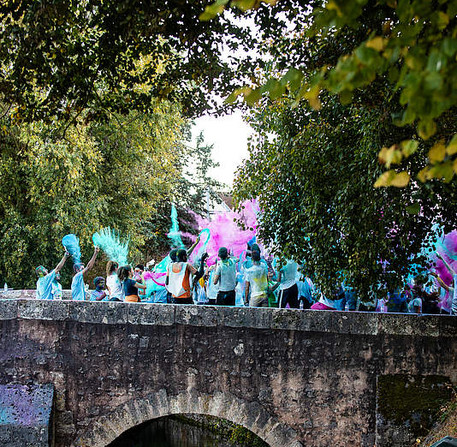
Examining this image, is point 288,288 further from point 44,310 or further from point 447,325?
point 44,310

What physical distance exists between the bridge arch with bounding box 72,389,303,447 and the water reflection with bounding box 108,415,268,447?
2.73 m

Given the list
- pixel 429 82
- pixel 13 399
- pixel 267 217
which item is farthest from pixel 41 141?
pixel 429 82

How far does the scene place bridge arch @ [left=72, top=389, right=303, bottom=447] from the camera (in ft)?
25.3

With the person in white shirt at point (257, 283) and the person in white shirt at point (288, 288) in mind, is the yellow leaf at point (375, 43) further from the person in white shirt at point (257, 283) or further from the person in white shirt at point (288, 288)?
the person in white shirt at point (288, 288)

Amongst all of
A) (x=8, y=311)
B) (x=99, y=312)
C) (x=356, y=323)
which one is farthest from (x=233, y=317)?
(x=8, y=311)

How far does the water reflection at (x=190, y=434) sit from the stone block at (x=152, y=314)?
3817 mm

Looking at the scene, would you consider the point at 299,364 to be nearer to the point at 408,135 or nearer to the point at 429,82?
the point at 408,135

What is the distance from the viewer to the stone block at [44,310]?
323 inches

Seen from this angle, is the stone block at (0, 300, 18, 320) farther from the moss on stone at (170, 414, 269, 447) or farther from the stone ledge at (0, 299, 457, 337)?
the moss on stone at (170, 414, 269, 447)

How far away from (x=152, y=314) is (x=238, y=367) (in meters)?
1.36

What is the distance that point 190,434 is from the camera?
12789mm

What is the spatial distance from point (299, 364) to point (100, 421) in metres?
2.91

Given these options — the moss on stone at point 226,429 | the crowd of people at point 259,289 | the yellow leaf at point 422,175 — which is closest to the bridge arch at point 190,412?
the crowd of people at point 259,289

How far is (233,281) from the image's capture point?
29.0ft
